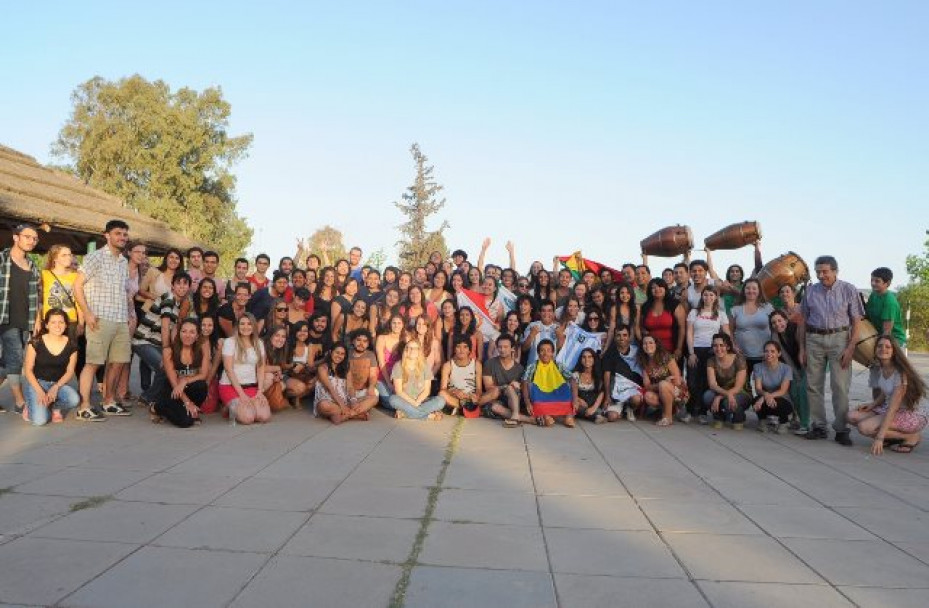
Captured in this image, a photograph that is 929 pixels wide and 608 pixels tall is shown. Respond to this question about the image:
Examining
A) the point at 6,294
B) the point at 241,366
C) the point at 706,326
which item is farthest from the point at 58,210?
the point at 706,326

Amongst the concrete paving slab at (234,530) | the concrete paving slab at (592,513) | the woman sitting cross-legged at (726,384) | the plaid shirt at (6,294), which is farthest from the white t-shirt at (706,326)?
the plaid shirt at (6,294)

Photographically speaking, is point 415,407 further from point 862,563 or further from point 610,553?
point 862,563

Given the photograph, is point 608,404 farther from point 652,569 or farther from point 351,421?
point 652,569

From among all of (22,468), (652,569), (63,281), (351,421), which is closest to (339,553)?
(652,569)

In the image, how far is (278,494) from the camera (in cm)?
405

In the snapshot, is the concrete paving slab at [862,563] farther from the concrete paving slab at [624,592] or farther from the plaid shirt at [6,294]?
the plaid shirt at [6,294]

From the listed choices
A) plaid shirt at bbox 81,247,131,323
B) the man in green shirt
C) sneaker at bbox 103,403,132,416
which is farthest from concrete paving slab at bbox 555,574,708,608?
plaid shirt at bbox 81,247,131,323

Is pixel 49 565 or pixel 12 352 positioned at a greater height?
pixel 12 352

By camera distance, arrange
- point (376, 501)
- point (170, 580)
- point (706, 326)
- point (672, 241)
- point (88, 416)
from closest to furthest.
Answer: point (170, 580), point (376, 501), point (88, 416), point (706, 326), point (672, 241)

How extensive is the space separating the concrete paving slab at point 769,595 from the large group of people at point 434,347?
4.23 metres

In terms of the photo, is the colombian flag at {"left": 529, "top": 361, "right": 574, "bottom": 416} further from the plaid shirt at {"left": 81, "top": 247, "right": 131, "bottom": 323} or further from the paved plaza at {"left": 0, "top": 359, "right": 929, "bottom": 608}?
the plaid shirt at {"left": 81, "top": 247, "right": 131, "bottom": 323}

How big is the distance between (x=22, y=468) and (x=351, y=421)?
10.4 feet

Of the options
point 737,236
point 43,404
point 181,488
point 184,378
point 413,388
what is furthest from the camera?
point 737,236

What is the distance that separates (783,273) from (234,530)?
8.05 m
